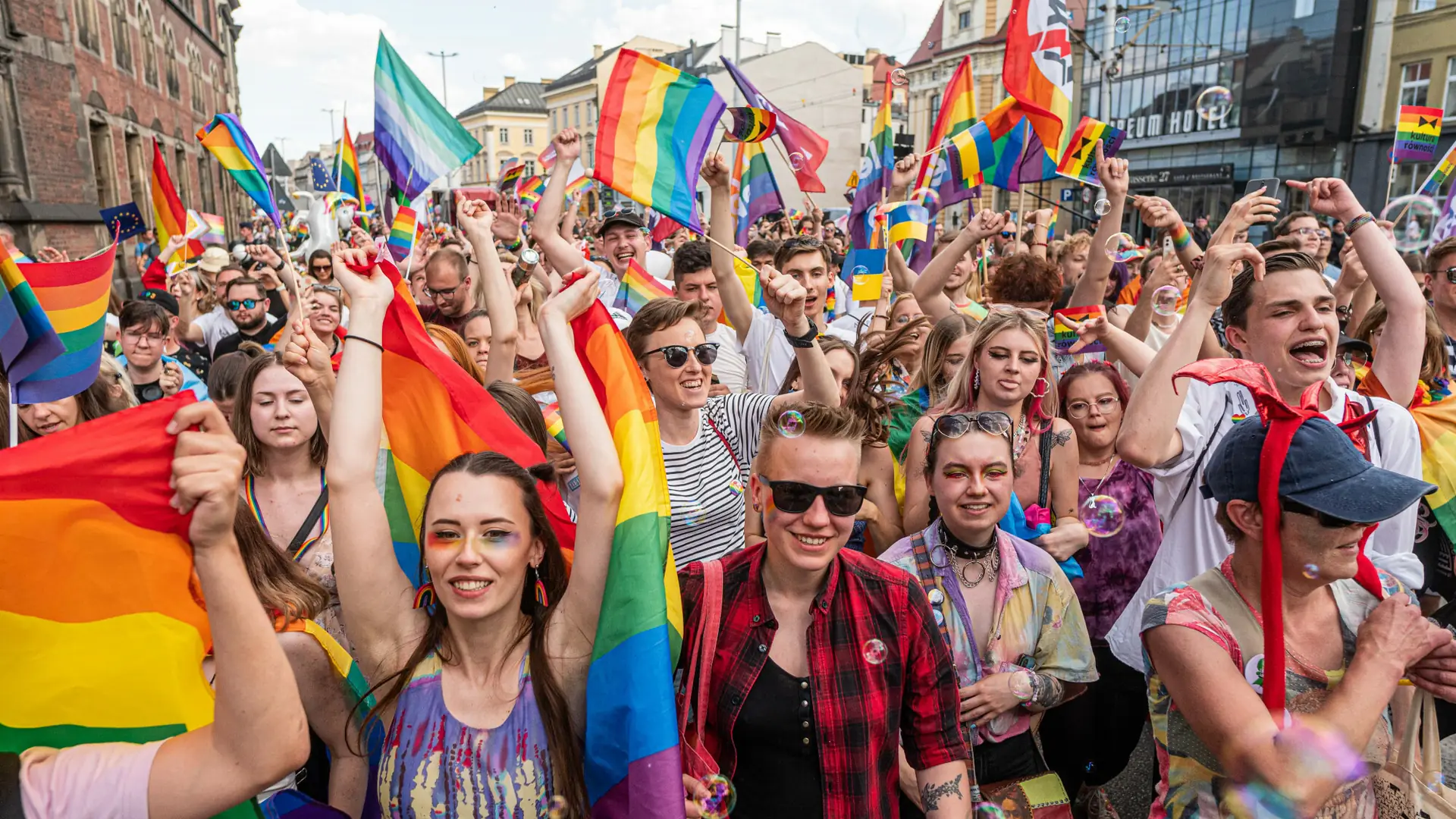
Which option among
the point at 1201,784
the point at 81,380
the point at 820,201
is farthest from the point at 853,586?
the point at 820,201

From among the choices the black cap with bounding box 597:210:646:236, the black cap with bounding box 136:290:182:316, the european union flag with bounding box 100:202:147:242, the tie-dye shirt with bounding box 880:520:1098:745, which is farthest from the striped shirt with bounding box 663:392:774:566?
the european union flag with bounding box 100:202:147:242

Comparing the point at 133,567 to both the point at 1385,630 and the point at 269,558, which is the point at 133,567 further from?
the point at 1385,630

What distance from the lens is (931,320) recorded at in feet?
16.4

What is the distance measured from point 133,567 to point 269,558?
0.74 meters

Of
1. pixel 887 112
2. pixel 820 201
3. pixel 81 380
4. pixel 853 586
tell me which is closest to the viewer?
pixel 853 586

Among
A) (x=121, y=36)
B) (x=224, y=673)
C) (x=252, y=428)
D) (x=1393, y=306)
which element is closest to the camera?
(x=224, y=673)

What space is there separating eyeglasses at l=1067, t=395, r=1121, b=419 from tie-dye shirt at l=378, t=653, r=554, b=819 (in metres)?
2.42

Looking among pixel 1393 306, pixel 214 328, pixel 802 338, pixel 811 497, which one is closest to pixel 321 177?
pixel 214 328

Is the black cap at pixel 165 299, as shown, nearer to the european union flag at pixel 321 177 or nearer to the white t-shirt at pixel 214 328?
the white t-shirt at pixel 214 328

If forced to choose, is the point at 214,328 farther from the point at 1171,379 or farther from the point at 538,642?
the point at 1171,379

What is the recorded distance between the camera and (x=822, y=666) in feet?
6.88

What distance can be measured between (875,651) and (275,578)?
1.52 meters

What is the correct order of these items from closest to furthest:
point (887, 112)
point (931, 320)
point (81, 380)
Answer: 1. point (81, 380)
2. point (931, 320)
3. point (887, 112)

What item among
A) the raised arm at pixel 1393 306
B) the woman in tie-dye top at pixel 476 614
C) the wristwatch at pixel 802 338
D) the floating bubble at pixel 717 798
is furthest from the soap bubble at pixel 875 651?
the raised arm at pixel 1393 306
